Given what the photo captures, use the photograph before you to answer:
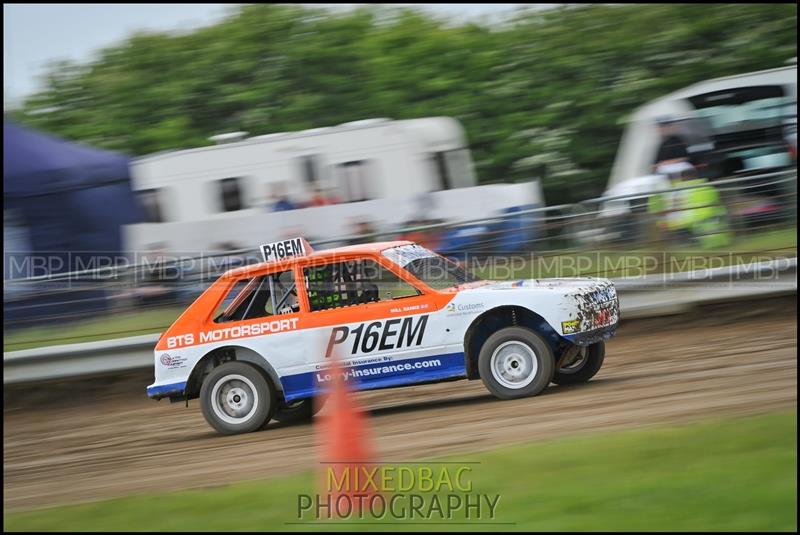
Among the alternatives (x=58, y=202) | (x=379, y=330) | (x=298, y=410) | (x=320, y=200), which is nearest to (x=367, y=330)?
(x=379, y=330)

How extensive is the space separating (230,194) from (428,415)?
32.3 ft

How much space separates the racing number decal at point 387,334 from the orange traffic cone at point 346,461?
3.35 meters

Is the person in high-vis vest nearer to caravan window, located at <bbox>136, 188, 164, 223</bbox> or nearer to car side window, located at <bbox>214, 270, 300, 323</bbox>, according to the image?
car side window, located at <bbox>214, 270, 300, 323</bbox>

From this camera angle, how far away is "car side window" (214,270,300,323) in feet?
Answer: 30.9

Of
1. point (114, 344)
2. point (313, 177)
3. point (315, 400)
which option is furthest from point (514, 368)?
point (313, 177)

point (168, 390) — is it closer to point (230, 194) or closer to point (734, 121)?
point (230, 194)

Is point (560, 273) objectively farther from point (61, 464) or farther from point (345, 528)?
point (345, 528)

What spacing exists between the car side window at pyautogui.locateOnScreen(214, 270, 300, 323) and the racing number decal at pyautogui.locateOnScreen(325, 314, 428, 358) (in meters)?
0.77

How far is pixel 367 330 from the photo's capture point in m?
9.02

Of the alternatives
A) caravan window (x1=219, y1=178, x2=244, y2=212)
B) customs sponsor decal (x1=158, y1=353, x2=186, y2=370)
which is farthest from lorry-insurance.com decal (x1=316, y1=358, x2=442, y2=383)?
caravan window (x1=219, y1=178, x2=244, y2=212)

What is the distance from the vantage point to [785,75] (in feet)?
56.9

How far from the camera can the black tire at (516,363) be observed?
8727 mm

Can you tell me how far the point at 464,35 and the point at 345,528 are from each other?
21710 millimetres
